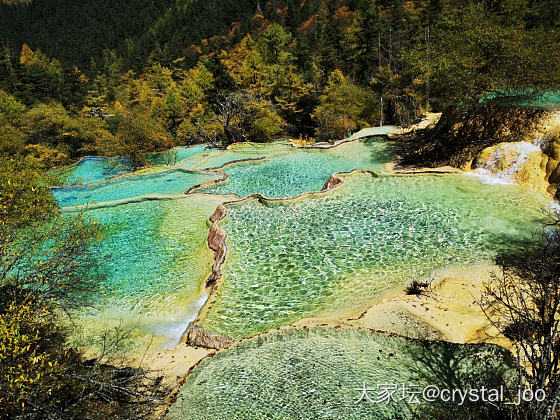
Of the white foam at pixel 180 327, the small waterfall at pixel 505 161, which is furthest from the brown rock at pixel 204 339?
the small waterfall at pixel 505 161

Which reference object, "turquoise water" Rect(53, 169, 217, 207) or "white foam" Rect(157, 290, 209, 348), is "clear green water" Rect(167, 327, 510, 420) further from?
"turquoise water" Rect(53, 169, 217, 207)

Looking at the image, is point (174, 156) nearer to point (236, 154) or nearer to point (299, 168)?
point (236, 154)

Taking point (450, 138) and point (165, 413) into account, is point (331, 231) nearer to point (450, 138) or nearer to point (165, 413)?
point (165, 413)

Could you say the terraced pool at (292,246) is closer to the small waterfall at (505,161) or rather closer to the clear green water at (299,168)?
the clear green water at (299,168)

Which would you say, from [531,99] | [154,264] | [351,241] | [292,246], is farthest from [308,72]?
[154,264]

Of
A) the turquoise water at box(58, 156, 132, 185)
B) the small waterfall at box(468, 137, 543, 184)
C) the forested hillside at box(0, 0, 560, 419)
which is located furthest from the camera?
the turquoise water at box(58, 156, 132, 185)

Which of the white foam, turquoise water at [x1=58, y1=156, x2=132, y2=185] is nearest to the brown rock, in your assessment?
the white foam

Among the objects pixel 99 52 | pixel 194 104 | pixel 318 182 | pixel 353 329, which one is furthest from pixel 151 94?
pixel 99 52
